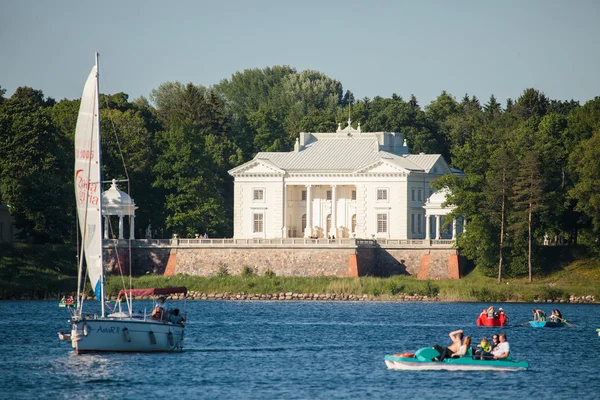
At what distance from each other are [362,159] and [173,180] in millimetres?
15812

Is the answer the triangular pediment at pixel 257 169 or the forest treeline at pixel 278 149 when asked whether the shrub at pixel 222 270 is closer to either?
the forest treeline at pixel 278 149

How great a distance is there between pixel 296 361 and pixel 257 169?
61604 mm

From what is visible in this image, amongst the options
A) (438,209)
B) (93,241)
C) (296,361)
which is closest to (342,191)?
(438,209)

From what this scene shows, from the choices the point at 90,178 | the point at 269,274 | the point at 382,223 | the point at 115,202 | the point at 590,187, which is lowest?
the point at 269,274

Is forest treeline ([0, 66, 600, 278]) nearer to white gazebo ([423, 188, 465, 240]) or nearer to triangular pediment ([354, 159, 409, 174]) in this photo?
white gazebo ([423, 188, 465, 240])

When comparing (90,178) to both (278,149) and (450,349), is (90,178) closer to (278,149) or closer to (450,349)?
(450,349)

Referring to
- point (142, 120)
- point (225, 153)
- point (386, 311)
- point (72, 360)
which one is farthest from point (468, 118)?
point (72, 360)

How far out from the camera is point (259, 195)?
4884 inches

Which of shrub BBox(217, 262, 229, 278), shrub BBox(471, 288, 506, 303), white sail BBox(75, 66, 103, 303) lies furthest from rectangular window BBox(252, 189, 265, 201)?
white sail BBox(75, 66, 103, 303)

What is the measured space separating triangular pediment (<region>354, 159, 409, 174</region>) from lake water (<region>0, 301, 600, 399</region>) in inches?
1148

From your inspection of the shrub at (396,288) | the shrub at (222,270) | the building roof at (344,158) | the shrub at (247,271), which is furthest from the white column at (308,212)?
the shrub at (396,288)

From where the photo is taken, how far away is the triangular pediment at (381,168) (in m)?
118

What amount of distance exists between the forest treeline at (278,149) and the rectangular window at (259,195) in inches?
120

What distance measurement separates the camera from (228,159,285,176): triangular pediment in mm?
123125
